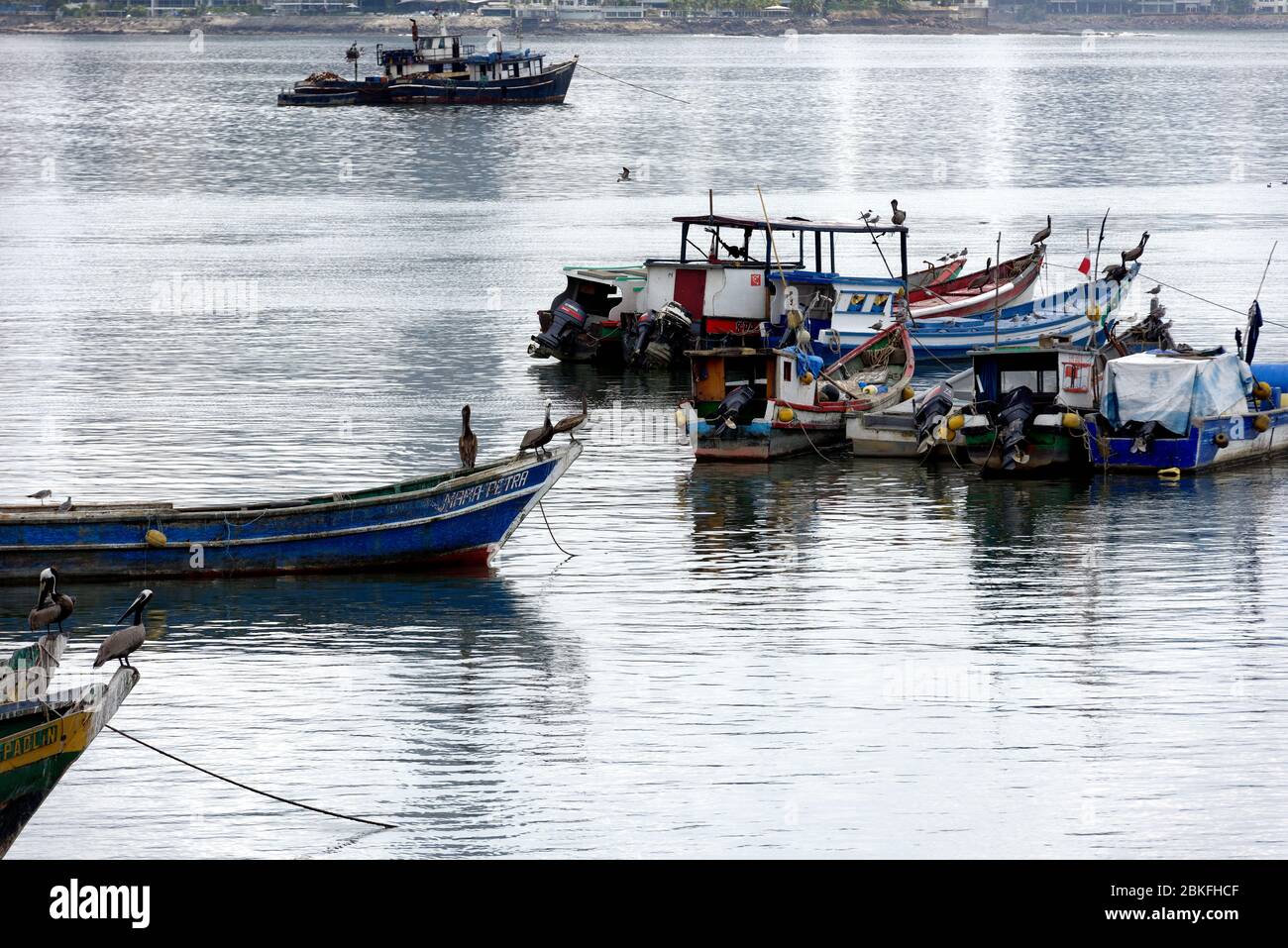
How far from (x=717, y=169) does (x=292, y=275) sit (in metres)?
51.9

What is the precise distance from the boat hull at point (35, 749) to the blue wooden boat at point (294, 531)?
898cm

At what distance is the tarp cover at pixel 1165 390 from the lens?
37.8m

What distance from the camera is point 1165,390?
37719 millimetres

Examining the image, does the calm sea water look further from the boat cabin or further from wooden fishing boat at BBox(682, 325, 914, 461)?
the boat cabin

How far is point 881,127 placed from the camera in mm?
161375

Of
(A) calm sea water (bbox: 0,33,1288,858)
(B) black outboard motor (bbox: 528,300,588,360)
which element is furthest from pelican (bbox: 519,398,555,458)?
(B) black outboard motor (bbox: 528,300,588,360)

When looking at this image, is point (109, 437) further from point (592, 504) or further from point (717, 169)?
point (717, 169)

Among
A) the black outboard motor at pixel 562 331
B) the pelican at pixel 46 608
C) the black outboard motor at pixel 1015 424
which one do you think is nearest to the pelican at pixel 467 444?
the pelican at pixel 46 608

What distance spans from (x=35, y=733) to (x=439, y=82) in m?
143

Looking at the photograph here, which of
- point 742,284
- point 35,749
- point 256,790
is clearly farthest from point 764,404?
point 35,749

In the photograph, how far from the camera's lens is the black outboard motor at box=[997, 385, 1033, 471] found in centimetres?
3800

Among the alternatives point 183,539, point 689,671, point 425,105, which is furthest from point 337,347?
point 425,105

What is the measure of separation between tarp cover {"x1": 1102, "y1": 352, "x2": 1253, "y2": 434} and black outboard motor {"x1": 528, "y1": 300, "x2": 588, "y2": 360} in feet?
58.0
